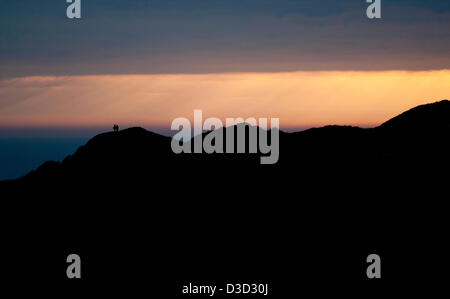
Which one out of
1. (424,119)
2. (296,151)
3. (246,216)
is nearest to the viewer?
(246,216)

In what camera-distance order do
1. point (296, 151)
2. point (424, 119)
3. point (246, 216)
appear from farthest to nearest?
point (296, 151) < point (424, 119) < point (246, 216)

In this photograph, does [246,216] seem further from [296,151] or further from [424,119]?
[424,119]

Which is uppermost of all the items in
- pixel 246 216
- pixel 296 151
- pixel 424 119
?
pixel 424 119

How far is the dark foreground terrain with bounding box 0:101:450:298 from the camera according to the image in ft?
185

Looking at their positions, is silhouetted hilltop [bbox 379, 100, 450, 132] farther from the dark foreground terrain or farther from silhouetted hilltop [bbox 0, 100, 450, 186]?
the dark foreground terrain

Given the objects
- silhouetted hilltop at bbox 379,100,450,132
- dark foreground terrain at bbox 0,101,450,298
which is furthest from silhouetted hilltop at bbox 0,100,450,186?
dark foreground terrain at bbox 0,101,450,298

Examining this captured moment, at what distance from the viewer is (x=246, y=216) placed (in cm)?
6750

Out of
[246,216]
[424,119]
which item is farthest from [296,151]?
[424,119]

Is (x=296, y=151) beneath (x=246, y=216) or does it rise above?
above

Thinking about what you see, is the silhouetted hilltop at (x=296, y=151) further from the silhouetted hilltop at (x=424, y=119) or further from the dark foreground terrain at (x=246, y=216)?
the dark foreground terrain at (x=246, y=216)

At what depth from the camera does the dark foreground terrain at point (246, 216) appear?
56.5 metres

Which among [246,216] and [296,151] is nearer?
[246,216]

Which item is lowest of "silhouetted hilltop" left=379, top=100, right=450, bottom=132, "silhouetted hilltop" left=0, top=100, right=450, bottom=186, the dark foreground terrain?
the dark foreground terrain
